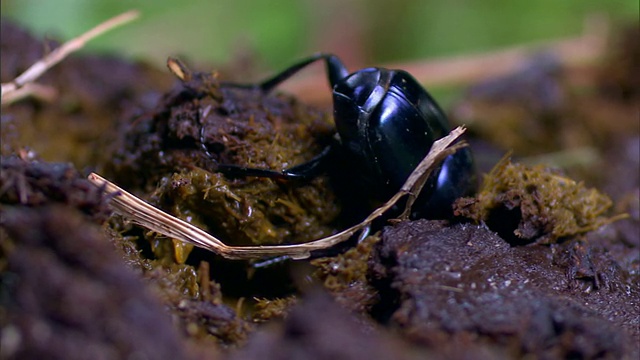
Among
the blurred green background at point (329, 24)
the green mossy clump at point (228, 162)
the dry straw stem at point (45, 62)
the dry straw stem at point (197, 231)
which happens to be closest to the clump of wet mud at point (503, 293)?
the dry straw stem at point (197, 231)

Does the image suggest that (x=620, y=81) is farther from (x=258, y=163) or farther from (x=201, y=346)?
(x=201, y=346)

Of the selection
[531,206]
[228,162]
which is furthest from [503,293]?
[228,162]

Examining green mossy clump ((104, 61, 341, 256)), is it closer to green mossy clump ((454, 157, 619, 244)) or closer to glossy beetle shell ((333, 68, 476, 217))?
glossy beetle shell ((333, 68, 476, 217))

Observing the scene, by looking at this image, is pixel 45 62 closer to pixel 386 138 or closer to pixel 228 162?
pixel 228 162

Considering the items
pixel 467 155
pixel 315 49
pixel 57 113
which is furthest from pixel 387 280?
pixel 315 49

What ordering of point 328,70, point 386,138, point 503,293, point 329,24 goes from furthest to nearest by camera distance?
point 329,24, point 328,70, point 386,138, point 503,293

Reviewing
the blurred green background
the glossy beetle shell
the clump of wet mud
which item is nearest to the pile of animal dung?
the clump of wet mud
